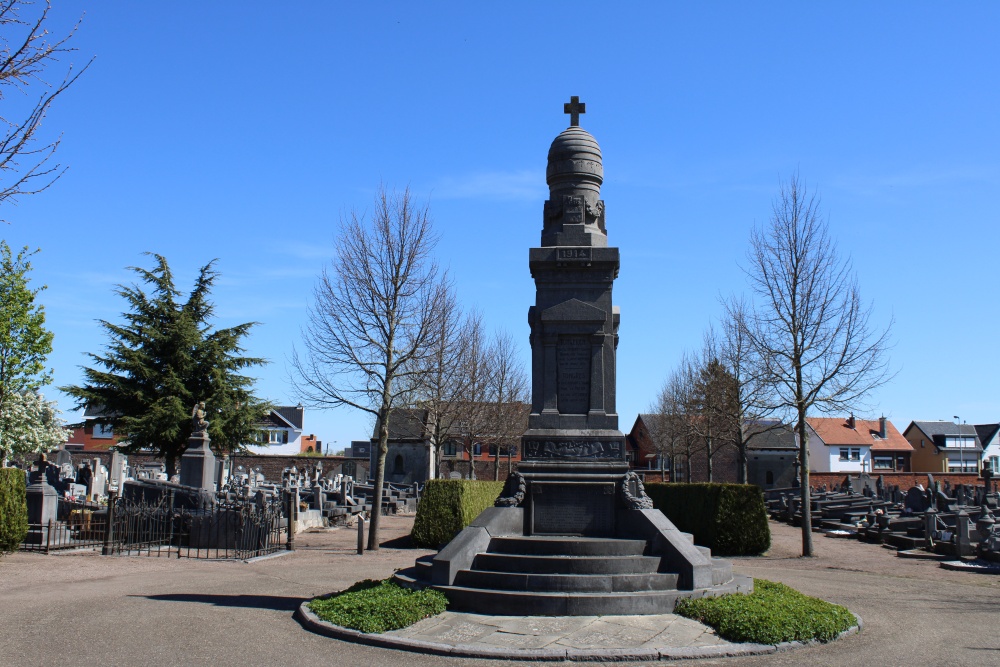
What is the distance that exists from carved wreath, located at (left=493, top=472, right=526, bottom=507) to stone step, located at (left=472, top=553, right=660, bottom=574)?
3.87ft

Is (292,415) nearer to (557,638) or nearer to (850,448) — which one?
(850,448)

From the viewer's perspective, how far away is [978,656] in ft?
28.8

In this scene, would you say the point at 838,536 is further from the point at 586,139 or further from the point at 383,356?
the point at 586,139

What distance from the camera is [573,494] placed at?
1230cm

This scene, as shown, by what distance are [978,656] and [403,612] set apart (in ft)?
21.0

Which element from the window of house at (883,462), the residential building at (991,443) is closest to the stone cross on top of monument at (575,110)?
the window of house at (883,462)

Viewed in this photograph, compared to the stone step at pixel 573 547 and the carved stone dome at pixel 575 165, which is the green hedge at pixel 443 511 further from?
the carved stone dome at pixel 575 165

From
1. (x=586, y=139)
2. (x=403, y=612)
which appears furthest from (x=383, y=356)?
(x=403, y=612)

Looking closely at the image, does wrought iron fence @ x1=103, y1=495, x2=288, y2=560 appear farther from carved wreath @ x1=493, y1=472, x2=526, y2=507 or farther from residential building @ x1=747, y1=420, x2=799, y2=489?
residential building @ x1=747, y1=420, x2=799, y2=489

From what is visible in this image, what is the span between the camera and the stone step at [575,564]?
10617mm

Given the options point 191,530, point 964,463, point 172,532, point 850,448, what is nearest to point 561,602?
point 172,532

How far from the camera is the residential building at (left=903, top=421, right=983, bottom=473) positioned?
3152 inches

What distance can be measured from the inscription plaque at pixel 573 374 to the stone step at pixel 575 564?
2711mm

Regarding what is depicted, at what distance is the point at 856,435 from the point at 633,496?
70.0 m
